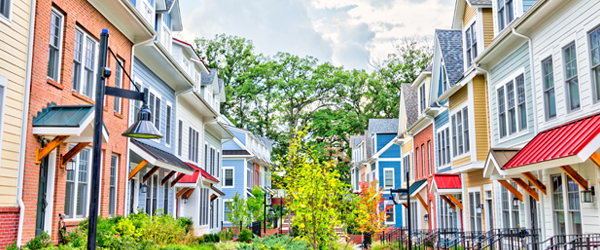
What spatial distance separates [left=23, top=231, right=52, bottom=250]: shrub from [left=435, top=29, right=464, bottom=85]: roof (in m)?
16.1

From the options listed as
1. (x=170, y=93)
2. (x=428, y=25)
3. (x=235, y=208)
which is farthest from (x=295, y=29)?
(x=170, y=93)

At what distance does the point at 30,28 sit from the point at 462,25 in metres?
15.6

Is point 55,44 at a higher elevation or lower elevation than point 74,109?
higher

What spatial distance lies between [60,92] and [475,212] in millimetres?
14743

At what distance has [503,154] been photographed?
1421cm

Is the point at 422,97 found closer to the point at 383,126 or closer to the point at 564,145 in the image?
the point at 383,126

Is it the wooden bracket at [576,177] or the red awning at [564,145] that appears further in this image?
the wooden bracket at [576,177]

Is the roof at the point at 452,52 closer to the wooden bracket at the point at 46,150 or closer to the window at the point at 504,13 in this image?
the window at the point at 504,13

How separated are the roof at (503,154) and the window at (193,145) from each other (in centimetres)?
1544

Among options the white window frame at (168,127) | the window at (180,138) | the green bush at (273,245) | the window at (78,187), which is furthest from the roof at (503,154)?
the window at (180,138)

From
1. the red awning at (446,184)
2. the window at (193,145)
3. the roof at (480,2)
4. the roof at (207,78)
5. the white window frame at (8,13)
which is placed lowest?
the red awning at (446,184)

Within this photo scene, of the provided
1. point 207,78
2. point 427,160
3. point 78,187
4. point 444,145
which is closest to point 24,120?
point 78,187

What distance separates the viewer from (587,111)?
11.1 meters

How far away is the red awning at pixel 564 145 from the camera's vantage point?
9406 millimetres
